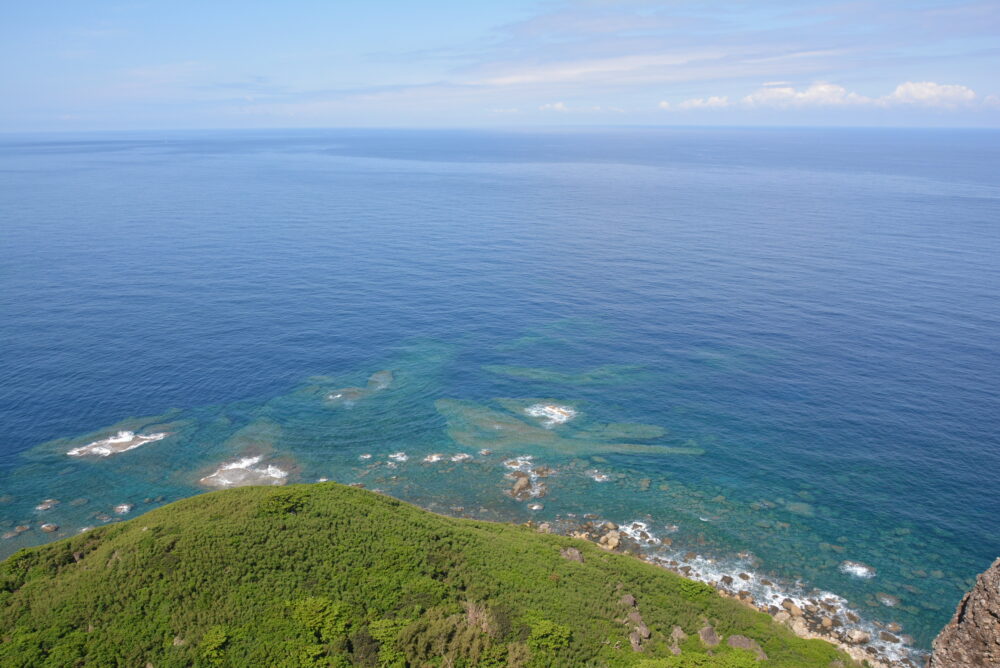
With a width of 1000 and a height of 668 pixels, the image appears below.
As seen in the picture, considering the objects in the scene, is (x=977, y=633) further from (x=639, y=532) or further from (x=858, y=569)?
(x=639, y=532)

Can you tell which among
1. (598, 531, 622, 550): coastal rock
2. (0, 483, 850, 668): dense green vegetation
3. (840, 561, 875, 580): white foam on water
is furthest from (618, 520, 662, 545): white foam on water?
(840, 561, 875, 580): white foam on water

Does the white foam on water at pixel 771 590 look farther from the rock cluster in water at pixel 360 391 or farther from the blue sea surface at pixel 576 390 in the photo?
the rock cluster in water at pixel 360 391

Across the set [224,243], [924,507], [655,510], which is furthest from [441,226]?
[924,507]

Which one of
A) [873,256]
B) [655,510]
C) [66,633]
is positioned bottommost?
[655,510]

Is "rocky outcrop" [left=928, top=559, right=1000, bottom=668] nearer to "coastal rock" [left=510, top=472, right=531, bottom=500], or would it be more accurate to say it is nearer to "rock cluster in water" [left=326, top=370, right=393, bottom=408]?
"coastal rock" [left=510, top=472, right=531, bottom=500]

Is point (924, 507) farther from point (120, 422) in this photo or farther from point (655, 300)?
point (120, 422)

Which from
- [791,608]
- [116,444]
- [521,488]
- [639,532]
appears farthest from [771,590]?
[116,444]
